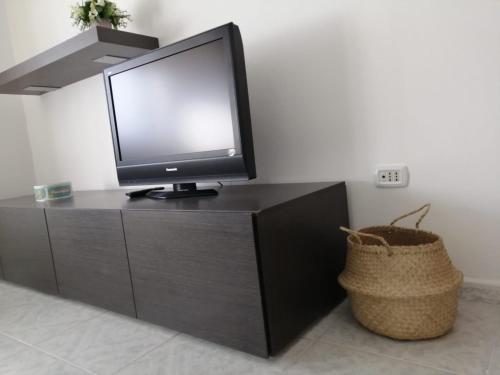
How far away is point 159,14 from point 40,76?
0.89 m

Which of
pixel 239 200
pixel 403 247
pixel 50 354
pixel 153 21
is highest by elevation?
pixel 153 21

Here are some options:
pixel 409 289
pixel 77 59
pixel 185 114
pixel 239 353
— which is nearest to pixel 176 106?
pixel 185 114

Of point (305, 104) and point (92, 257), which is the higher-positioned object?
point (305, 104)

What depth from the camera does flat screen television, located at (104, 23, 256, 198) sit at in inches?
54.9

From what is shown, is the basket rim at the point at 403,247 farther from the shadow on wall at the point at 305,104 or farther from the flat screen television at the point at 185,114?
the flat screen television at the point at 185,114

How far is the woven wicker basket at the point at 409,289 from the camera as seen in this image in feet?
3.68

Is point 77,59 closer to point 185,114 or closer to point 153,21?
point 153,21

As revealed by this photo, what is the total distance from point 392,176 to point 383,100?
28cm

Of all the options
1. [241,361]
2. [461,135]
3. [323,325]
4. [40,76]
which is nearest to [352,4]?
[461,135]

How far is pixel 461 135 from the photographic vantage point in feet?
4.25

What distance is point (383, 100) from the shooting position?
143 centimetres

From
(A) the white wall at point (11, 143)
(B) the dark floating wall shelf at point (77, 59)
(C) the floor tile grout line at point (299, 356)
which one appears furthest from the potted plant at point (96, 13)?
(C) the floor tile grout line at point (299, 356)

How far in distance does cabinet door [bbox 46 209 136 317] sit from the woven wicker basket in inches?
34.7

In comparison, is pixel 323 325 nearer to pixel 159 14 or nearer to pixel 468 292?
pixel 468 292
